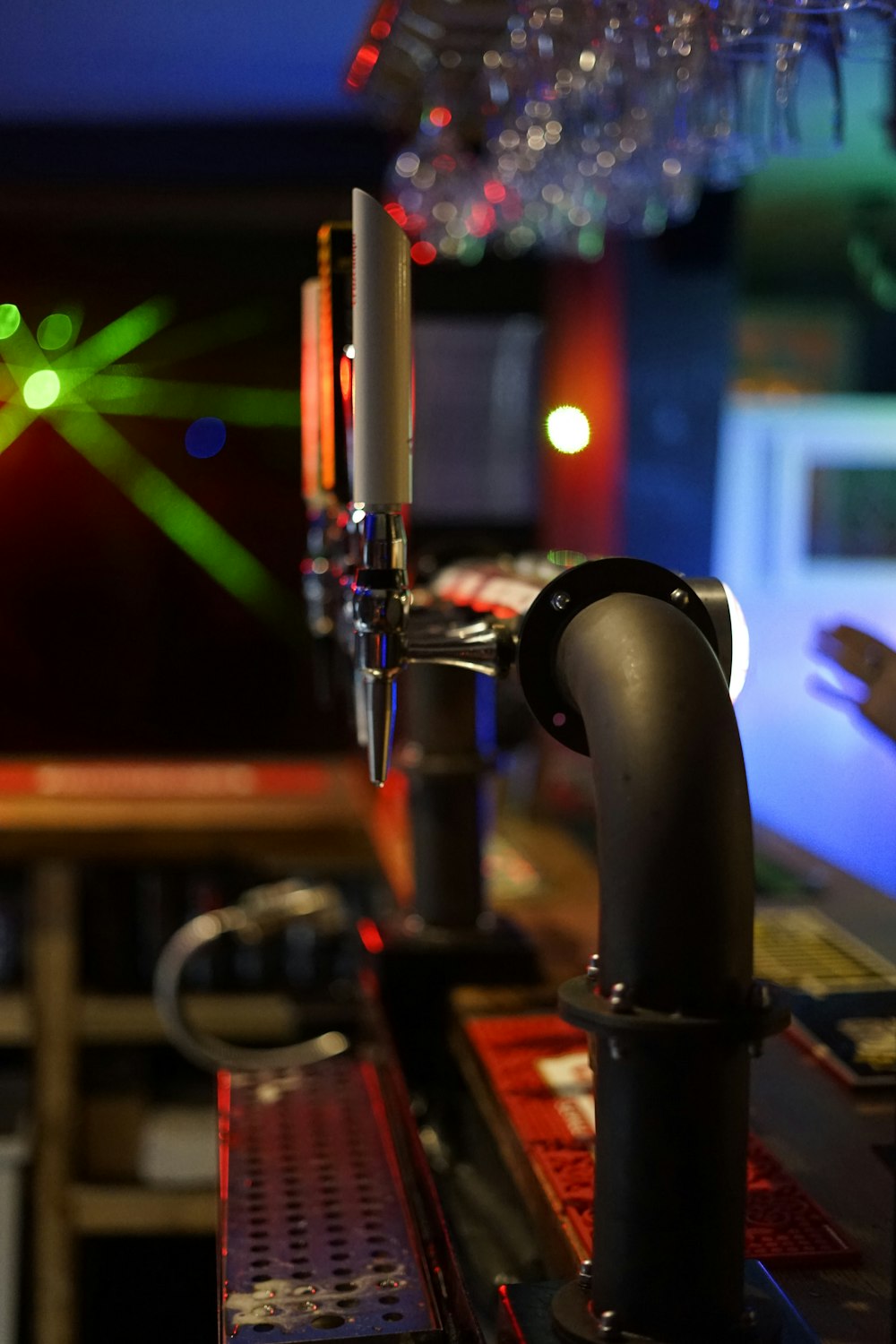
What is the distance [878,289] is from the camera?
5277 mm

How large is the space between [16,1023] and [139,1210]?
51cm

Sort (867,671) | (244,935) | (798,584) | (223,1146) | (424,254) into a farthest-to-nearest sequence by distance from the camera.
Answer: (798,584) → (424,254) → (244,935) → (867,671) → (223,1146)

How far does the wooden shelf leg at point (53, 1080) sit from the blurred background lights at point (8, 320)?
1739 mm

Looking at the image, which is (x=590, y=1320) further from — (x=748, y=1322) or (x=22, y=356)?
(x=22, y=356)

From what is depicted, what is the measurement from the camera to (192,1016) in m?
3.33

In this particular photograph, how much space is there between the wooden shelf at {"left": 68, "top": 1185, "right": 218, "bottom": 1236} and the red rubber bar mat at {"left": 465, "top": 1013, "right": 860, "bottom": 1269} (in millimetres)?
1913

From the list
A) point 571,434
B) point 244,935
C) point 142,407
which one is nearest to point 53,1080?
point 244,935

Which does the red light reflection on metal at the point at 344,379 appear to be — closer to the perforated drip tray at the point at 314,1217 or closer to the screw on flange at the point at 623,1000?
the screw on flange at the point at 623,1000

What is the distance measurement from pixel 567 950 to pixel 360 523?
1.11 m

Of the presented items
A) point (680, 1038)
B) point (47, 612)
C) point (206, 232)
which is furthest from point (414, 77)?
point (47, 612)

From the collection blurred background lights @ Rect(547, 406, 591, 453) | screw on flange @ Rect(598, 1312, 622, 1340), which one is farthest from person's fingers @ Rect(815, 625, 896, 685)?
screw on flange @ Rect(598, 1312, 622, 1340)

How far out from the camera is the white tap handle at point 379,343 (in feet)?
2.82

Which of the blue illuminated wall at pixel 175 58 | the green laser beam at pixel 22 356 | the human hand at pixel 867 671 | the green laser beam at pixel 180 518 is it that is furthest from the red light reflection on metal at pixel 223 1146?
the green laser beam at pixel 22 356

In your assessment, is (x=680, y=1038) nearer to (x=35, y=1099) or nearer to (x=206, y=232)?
(x=35, y=1099)
